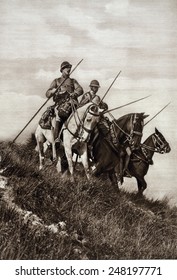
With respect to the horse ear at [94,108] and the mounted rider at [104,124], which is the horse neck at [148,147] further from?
the horse ear at [94,108]

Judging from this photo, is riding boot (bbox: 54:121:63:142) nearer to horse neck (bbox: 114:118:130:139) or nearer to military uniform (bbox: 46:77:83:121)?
military uniform (bbox: 46:77:83:121)

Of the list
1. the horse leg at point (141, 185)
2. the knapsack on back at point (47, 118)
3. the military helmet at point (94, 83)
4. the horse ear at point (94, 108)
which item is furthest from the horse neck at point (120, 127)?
the knapsack on back at point (47, 118)

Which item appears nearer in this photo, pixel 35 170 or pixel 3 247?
pixel 3 247

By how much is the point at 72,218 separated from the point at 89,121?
1.98 metres

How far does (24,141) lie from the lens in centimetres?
762

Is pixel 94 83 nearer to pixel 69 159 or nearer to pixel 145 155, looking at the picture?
pixel 69 159

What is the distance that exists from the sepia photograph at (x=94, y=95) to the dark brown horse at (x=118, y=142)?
0.02 m

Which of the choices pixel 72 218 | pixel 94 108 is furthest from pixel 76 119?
pixel 72 218

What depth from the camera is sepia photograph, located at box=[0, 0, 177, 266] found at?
7344 millimetres

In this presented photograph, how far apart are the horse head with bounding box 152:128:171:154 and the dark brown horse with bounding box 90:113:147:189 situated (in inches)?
12.5
